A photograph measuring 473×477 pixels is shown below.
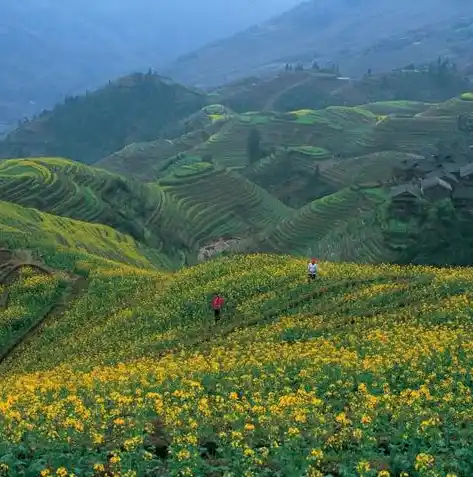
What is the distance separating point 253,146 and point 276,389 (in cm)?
16057

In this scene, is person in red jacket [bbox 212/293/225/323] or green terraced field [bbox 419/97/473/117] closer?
person in red jacket [bbox 212/293/225/323]

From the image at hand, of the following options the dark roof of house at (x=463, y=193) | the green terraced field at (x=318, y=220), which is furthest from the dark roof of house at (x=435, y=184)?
the green terraced field at (x=318, y=220)

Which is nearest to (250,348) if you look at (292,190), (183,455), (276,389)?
(276,389)

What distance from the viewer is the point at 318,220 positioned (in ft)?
332

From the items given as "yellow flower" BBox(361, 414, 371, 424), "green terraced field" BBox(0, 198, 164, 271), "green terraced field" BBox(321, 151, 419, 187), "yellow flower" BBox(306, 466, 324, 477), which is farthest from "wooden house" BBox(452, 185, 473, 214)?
"yellow flower" BBox(306, 466, 324, 477)

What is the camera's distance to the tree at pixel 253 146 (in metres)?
174

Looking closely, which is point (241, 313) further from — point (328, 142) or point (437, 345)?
point (328, 142)

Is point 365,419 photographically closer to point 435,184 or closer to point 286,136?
point 435,184

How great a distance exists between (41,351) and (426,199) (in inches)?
2196

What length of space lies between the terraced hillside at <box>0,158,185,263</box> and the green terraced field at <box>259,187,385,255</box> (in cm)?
1601

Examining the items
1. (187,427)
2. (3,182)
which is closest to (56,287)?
(187,427)

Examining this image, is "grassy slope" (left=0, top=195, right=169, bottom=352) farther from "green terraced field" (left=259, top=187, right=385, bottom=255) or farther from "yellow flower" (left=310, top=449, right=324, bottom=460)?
"yellow flower" (left=310, top=449, right=324, bottom=460)

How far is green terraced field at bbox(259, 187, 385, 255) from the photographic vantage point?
93.3m

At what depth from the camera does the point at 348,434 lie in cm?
1371
